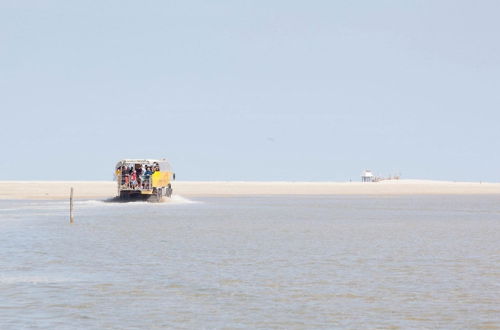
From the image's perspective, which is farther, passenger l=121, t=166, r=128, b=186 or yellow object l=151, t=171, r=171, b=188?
passenger l=121, t=166, r=128, b=186

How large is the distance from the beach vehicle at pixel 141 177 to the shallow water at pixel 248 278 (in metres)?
32.2

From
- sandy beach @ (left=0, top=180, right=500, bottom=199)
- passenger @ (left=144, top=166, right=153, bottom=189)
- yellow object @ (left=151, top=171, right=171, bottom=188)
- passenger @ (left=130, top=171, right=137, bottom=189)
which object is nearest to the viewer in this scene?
yellow object @ (left=151, top=171, right=171, bottom=188)

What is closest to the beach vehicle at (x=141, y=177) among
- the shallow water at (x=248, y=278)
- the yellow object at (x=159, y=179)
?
the yellow object at (x=159, y=179)

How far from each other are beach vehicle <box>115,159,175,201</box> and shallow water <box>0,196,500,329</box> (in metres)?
32.2

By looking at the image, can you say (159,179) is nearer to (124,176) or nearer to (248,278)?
(124,176)

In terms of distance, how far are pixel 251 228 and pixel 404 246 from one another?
41.4ft

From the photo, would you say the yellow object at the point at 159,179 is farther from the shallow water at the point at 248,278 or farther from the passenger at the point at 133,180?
the shallow water at the point at 248,278

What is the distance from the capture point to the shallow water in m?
17.1

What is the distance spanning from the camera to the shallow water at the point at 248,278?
56.2 feet

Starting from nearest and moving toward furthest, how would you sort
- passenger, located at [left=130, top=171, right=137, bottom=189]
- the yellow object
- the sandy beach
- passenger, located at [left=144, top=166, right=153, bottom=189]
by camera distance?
the yellow object
passenger, located at [left=144, top=166, right=153, bottom=189]
passenger, located at [left=130, top=171, right=137, bottom=189]
the sandy beach

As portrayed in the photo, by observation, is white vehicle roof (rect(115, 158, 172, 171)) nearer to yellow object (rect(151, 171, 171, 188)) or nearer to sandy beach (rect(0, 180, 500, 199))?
yellow object (rect(151, 171, 171, 188))

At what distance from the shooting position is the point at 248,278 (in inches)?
907

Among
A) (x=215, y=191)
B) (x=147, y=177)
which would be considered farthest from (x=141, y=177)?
(x=215, y=191)

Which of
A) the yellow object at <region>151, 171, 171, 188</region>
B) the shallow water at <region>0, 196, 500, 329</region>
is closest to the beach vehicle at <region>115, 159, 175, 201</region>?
the yellow object at <region>151, 171, 171, 188</region>
